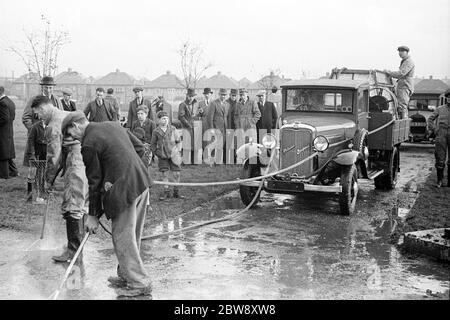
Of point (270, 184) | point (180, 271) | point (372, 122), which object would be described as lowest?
point (180, 271)

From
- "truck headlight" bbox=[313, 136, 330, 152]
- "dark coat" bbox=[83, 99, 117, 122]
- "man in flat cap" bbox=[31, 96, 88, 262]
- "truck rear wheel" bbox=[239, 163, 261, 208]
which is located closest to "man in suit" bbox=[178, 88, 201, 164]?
"dark coat" bbox=[83, 99, 117, 122]

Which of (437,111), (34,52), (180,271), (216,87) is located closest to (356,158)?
(437,111)

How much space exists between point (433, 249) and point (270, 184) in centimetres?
313

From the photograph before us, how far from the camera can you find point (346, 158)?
9180mm

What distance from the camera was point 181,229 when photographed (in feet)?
24.9

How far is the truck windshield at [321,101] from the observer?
1036 cm

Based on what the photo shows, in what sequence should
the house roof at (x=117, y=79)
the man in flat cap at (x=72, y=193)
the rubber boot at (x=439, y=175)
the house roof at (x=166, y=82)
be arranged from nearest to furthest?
the man in flat cap at (x=72, y=193), the rubber boot at (x=439, y=175), the house roof at (x=166, y=82), the house roof at (x=117, y=79)

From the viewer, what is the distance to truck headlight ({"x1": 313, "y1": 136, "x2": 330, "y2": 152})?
920cm

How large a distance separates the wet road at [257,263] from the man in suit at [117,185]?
0.27m

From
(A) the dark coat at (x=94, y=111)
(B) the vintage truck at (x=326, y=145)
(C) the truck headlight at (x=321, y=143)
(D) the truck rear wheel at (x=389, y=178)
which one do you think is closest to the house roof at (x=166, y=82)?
(A) the dark coat at (x=94, y=111)

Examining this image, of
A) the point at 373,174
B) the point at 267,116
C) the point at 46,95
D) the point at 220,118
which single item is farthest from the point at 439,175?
the point at 46,95

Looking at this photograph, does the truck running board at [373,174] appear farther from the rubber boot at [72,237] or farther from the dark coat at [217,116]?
the rubber boot at [72,237]
